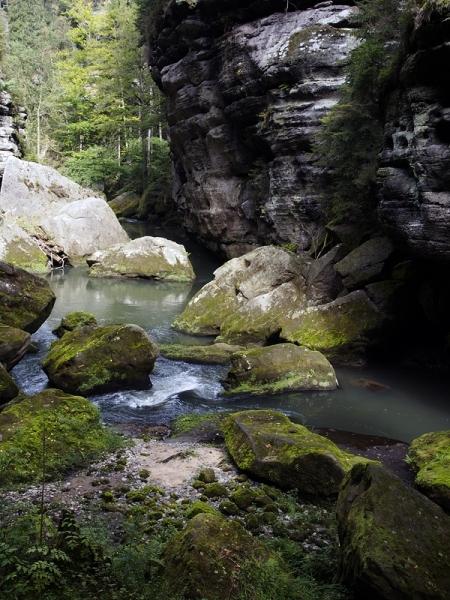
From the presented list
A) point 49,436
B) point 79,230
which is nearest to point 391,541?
point 49,436

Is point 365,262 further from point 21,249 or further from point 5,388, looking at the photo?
point 21,249

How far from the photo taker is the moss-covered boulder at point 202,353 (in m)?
15.0

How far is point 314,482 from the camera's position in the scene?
7.75m

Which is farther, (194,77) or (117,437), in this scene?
(194,77)

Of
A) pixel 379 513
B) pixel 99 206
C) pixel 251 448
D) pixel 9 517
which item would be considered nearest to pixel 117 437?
pixel 251 448

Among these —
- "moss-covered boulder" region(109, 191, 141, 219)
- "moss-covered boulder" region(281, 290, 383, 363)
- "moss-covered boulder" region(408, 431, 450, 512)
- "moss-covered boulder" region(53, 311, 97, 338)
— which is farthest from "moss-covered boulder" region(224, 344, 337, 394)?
"moss-covered boulder" region(109, 191, 141, 219)

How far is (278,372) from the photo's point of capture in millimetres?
13062

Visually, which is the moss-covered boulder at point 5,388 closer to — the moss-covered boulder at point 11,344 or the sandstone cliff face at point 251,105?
the moss-covered boulder at point 11,344

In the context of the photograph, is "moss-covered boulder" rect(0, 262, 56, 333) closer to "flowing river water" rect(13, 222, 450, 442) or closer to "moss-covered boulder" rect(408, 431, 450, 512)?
"flowing river water" rect(13, 222, 450, 442)

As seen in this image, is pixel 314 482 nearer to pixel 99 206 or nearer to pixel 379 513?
pixel 379 513

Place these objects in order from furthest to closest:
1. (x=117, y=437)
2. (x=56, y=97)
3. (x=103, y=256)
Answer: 1. (x=56, y=97)
2. (x=103, y=256)
3. (x=117, y=437)

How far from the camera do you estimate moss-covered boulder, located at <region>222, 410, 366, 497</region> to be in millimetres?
7738

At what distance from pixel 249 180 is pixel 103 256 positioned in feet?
30.0

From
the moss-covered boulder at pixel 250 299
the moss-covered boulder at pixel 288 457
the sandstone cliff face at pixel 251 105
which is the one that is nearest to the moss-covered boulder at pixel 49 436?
the moss-covered boulder at pixel 288 457
